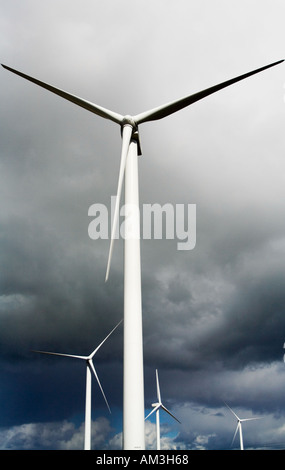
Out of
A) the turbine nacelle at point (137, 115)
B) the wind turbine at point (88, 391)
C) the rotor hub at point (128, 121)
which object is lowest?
the wind turbine at point (88, 391)

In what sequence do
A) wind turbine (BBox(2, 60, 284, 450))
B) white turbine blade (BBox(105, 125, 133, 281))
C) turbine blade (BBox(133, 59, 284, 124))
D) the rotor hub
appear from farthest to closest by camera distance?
turbine blade (BBox(133, 59, 284, 124))
the rotor hub
white turbine blade (BBox(105, 125, 133, 281))
wind turbine (BBox(2, 60, 284, 450))

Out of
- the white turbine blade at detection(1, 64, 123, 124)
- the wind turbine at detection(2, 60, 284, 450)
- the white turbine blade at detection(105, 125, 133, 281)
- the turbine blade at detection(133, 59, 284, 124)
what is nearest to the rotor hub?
the wind turbine at detection(2, 60, 284, 450)

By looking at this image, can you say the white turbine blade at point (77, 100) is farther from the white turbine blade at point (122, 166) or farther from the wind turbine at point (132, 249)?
the white turbine blade at point (122, 166)

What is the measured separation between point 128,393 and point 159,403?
63.0 meters

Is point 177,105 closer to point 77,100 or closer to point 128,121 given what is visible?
point 128,121

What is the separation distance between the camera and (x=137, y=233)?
23.1 m

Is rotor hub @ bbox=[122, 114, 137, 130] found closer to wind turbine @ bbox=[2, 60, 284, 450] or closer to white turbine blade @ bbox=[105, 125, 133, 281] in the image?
wind turbine @ bbox=[2, 60, 284, 450]

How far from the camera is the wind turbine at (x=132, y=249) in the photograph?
19.6 m

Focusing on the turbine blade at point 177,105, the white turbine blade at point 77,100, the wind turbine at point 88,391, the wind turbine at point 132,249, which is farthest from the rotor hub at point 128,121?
the wind turbine at point 88,391

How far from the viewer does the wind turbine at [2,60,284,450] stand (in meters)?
19.6

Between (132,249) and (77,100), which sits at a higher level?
(77,100)

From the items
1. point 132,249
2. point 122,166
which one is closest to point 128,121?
point 122,166

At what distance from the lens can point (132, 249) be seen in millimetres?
22766

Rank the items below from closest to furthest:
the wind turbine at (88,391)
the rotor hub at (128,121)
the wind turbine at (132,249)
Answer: the wind turbine at (132,249), the rotor hub at (128,121), the wind turbine at (88,391)
